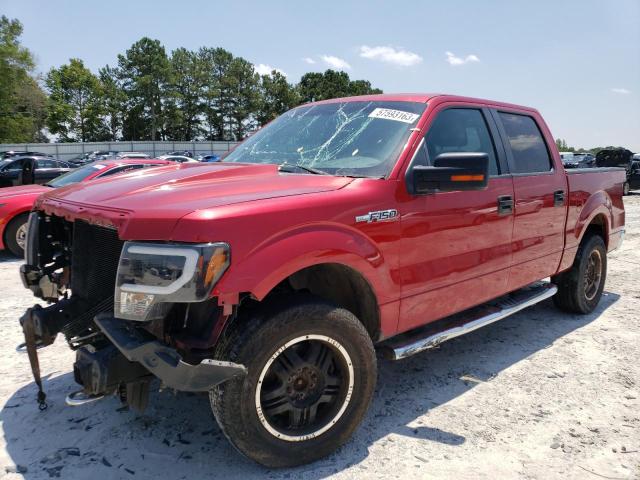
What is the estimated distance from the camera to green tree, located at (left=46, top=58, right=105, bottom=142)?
6488 centimetres

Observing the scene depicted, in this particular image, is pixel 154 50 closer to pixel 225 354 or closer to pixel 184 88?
pixel 184 88

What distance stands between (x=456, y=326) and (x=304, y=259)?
1.52 metres

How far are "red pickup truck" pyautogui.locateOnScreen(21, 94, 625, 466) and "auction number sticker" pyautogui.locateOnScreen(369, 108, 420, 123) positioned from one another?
0.05 ft

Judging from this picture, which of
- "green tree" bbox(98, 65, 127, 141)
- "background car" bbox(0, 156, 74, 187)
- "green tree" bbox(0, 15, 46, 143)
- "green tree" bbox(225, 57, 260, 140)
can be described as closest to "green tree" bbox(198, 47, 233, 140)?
"green tree" bbox(225, 57, 260, 140)

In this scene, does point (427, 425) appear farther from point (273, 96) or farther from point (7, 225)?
point (273, 96)

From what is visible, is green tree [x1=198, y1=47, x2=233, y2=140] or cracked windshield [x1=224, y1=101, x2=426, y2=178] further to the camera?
green tree [x1=198, y1=47, x2=233, y2=140]

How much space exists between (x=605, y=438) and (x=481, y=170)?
5.64 feet

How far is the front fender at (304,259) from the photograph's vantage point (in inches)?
85.4

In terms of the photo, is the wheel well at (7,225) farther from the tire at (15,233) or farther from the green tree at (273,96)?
the green tree at (273,96)

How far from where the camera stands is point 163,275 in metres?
2.07

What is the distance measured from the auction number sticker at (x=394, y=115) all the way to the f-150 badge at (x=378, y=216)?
735 millimetres

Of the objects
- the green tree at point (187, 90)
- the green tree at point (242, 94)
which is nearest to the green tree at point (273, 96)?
the green tree at point (242, 94)

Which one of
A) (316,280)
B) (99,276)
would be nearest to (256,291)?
(316,280)

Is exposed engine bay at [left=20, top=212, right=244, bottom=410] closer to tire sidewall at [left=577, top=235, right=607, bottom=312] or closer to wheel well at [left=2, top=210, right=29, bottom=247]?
tire sidewall at [left=577, top=235, right=607, bottom=312]
